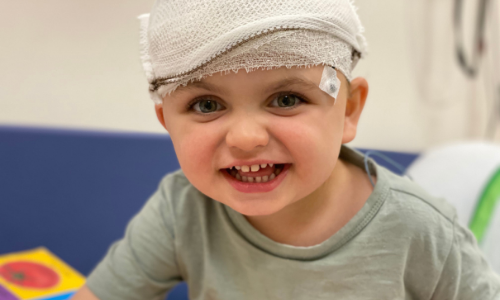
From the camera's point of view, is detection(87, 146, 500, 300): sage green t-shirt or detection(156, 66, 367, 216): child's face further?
detection(87, 146, 500, 300): sage green t-shirt

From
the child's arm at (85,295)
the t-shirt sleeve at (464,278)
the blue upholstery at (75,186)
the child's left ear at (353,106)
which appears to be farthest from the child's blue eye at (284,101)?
the blue upholstery at (75,186)

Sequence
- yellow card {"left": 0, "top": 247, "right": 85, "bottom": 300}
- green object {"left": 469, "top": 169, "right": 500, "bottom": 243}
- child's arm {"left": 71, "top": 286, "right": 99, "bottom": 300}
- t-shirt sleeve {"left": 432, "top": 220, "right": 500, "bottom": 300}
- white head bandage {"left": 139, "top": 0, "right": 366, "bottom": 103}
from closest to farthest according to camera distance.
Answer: white head bandage {"left": 139, "top": 0, "right": 366, "bottom": 103} < t-shirt sleeve {"left": 432, "top": 220, "right": 500, "bottom": 300} < child's arm {"left": 71, "top": 286, "right": 99, "bottom": 300} < yellow card {"left": 0, "top": 247, "right": 85, "bottom": 300} < green object {"left": 469, "top": 169, "right": 500, "bottom": 243}

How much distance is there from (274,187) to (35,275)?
2.37 ft

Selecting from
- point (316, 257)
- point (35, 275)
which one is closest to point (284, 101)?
point (316, 257)

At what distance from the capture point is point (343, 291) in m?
0.66

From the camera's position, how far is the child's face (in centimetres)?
52

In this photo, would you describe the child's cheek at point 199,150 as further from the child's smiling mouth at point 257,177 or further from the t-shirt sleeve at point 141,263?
the t-shirt sleeve at point 141,263

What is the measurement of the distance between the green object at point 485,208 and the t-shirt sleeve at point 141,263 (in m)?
0.73

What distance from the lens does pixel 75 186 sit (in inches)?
46.4

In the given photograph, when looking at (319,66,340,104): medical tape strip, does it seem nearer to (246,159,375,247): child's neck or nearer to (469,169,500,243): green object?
(246,159,375,247): child's neck

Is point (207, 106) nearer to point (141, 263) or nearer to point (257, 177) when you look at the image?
A: point (257, 177)

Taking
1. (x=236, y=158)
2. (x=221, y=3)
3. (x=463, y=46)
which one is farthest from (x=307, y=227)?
(x=463, y=46)

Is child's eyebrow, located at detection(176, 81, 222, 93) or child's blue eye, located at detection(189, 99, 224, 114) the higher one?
child's eyebrow, located at detection(176, 81, 222, 93)

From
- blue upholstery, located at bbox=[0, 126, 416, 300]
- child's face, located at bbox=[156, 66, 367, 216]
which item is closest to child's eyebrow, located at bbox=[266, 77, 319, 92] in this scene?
child's face, located at bbox=[156, 66, 367, 216]
